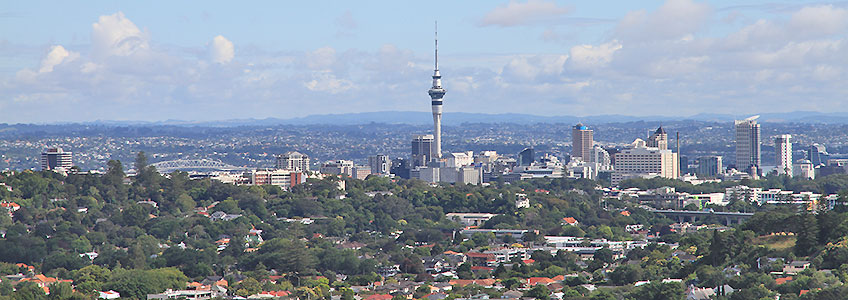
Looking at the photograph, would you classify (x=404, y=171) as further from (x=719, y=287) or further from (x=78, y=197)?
(x=719, y=287)

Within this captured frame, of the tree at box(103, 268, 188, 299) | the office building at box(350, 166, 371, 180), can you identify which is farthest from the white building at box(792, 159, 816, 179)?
the tree at box(103, 268, 188, 299)

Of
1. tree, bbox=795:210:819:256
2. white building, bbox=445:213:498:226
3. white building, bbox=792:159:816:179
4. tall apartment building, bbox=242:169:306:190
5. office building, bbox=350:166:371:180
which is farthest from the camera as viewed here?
office building, bbox=350:166:371:180

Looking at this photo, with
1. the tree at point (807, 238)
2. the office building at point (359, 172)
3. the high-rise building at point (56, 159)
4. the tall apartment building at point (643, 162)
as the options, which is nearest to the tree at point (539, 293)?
the tree at point (807, 238)

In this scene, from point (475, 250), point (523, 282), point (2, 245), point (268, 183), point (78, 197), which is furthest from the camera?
point (268, 183)

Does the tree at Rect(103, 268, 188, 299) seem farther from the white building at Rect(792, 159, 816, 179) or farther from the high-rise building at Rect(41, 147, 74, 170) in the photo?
the white building at Rect(792, 159, 816, 179)

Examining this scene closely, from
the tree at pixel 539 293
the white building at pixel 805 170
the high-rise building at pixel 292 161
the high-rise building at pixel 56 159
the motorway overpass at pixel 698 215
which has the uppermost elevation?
the high-rise building at pixel 56 159

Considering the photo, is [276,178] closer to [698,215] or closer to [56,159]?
[698,215]

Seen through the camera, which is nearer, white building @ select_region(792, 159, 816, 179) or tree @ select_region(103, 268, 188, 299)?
tree @ select_region(103, 268, 188, 299)

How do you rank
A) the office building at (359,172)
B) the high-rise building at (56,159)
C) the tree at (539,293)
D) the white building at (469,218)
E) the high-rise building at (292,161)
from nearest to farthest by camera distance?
the tree at (539,293), the white building at (469,218), the high-rise building at (56,159), the high-rise building at (292,161), the office building at (359,172)

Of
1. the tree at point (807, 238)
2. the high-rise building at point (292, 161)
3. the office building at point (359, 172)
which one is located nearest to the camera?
the tree at point (807, 238)

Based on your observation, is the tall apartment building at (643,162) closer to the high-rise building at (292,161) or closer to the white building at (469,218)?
the high-rise building at (292,161)

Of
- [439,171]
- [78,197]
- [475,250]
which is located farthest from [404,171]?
[475,250]
